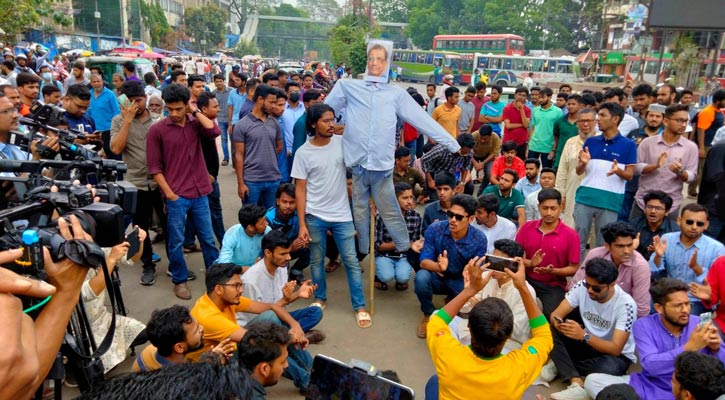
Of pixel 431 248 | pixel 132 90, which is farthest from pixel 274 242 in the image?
pixel 132 90

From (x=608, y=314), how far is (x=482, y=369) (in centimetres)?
168

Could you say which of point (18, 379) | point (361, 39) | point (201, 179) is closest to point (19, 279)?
point (18, 379)

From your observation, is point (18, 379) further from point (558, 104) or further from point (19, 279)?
point (558, 104)

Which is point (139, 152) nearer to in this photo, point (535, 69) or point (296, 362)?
point (296, 362)

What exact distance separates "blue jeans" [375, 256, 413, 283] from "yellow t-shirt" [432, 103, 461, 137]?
12.0 feet

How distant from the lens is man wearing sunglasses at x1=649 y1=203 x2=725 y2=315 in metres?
3.82

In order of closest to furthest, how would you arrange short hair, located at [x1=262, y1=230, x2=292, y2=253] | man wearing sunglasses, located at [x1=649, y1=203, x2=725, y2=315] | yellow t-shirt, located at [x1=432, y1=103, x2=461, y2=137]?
short hair, located at [x1=262, y1=230, x2=292, y2=253] → man wearing sunglasses, located at [x1=649, y1=203, x2=725, y2=315] → yellow t-shirt, located at [x1=432, y1=103, x2=461, y2=137]

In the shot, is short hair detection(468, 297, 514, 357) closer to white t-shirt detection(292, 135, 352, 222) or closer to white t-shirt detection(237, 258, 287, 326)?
white t-shirt detection(237, 258, 287, 326)

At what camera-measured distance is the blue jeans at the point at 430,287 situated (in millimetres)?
4125

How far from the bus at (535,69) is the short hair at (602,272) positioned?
30477mm

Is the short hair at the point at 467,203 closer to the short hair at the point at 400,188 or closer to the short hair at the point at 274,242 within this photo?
the short hair at the point at 400,188

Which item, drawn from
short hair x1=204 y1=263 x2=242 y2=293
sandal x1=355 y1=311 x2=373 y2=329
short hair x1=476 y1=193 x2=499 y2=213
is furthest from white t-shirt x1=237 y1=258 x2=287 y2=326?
short hair x1=476 y1=193 x2=499 y2=213

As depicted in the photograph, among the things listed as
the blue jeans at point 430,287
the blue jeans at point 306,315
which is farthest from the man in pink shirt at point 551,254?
the blue jeans at point 306,315

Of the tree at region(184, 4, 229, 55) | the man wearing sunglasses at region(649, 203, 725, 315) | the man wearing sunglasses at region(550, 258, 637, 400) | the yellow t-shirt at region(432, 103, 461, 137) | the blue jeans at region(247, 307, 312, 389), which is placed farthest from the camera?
the tree at region(184, 4, 229, 55)
